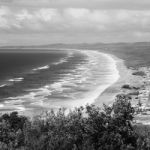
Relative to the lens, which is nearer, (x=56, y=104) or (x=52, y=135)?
(x=52, y=135)

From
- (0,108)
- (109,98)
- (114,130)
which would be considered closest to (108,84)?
(109,98)

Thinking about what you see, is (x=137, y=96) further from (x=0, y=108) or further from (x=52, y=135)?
(x=52, y=135)

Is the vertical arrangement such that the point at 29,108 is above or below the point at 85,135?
below

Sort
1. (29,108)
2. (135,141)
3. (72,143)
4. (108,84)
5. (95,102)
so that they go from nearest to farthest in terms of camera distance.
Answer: (72,143) < (135,141) < (29,108) < (95,102) < (108,84)

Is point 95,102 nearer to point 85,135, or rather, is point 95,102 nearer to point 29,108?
point 29,108

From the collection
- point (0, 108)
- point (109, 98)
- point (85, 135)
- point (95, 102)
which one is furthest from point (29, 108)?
point (85, 135)

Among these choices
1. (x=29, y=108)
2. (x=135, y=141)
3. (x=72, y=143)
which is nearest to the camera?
(x=72, y=143)
